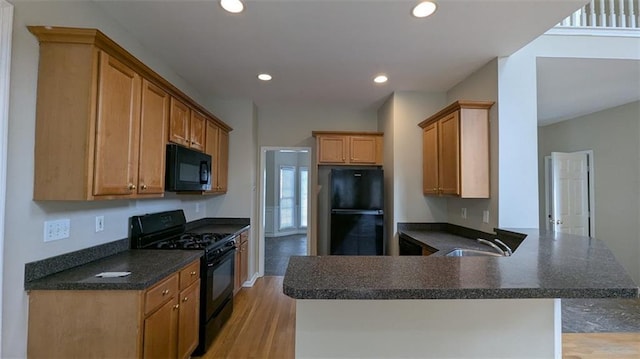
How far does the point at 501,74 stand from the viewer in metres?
2.87

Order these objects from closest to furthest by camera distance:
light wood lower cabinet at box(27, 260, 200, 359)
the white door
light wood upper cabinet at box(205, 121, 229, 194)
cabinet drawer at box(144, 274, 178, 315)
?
light wood lower cabinet at box(27, 260, 200, 359) → cabinet drawer at box(144, 274, 178, 315) → light wood upper cabinet at box(205, 121, 229, 194) → the white door

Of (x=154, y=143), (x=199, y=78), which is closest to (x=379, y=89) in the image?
(x=199, y=78)

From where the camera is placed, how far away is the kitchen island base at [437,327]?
122 cm

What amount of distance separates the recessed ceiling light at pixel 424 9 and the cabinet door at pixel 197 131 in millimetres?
2257

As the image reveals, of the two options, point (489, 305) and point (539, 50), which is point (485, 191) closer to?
point (539, 50)

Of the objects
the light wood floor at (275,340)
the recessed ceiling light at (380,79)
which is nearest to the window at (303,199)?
the light wood floor at (275,340)

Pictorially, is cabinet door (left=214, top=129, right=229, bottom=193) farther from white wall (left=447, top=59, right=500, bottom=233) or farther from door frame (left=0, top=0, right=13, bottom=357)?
white wall (left=447, top=59, right=500, bottom=233)

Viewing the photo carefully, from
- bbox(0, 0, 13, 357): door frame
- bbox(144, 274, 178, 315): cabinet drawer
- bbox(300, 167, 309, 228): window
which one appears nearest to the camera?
bbox(0, 0, 13, 357): door frame

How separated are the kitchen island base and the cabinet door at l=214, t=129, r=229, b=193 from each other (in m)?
2.96

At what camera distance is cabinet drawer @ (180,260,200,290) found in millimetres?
2170

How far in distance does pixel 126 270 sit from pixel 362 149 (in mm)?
3363

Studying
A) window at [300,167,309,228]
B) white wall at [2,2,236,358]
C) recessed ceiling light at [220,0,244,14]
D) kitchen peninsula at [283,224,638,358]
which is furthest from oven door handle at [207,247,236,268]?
window at [300,167,309,228]

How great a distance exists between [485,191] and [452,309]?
6.85ft

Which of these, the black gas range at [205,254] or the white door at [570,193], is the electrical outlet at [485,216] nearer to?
the black gas range at [205,254]
